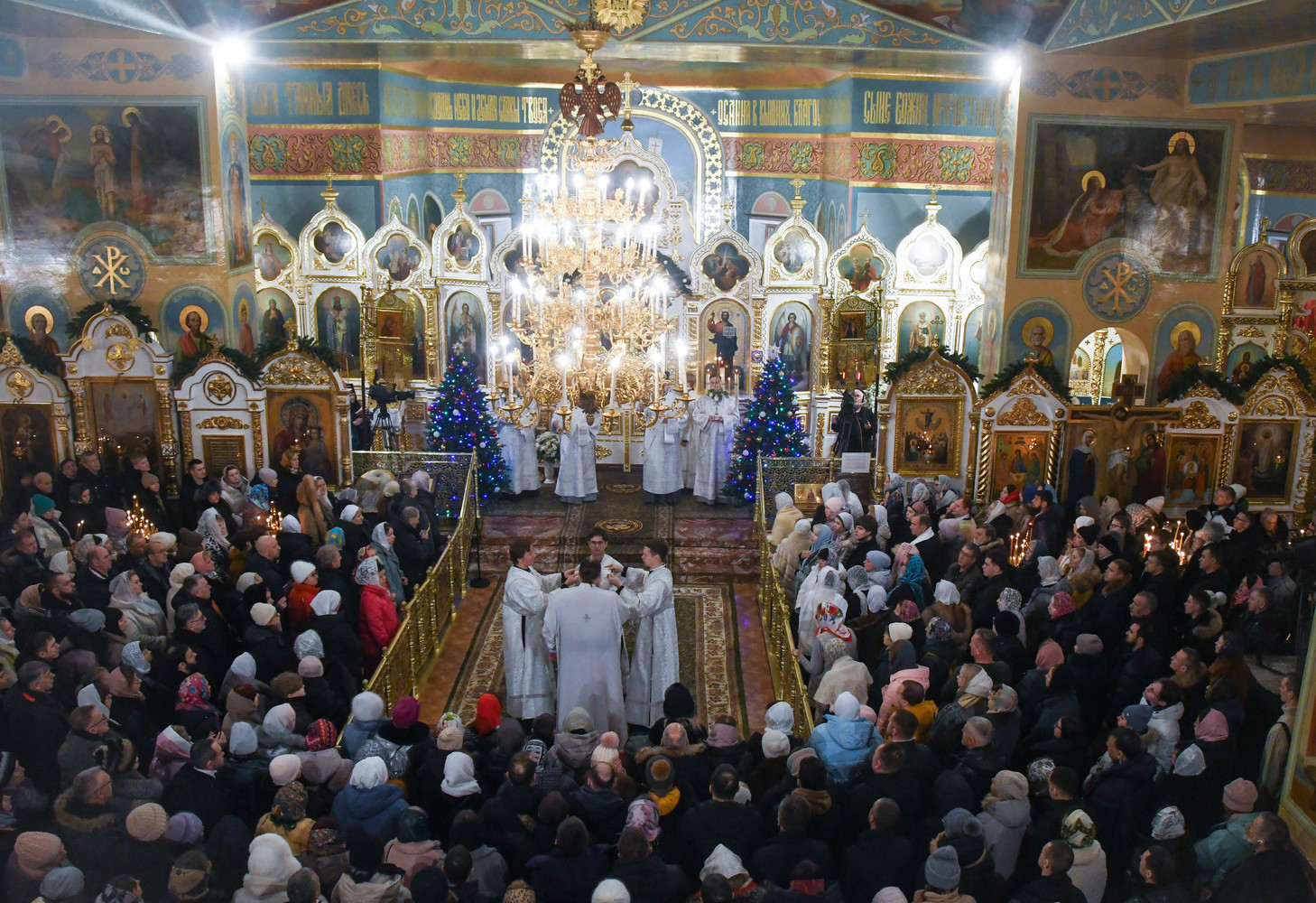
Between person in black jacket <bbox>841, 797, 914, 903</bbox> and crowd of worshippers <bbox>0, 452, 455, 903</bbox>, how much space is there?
9.28 ft

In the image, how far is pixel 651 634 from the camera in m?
9.88

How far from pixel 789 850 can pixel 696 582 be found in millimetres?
8009

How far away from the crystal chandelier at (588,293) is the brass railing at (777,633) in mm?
2293

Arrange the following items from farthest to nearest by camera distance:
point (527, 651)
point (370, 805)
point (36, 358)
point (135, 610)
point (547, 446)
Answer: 1. point (547, 446)
2. point (36, 358)
3. point (527, 651)
4. point (135, 610)
5. point (370, 805)

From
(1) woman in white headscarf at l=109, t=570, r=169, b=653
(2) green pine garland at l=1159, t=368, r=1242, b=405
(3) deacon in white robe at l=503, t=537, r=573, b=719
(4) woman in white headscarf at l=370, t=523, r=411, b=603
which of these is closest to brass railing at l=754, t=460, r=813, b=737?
(3) deacon in white robe at l=503, t=537, r=573, b=719

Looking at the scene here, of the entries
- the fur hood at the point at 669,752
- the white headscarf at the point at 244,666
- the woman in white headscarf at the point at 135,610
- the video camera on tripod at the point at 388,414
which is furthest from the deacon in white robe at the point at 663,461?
the fur hood at the point at 669,752

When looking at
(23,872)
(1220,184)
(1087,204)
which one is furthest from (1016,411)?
(23,872)

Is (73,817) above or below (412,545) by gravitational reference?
below

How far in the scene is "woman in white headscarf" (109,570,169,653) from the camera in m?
8.53

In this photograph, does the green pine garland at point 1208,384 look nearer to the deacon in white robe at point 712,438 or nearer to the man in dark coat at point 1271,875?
the deacon in white robe at point 712,438

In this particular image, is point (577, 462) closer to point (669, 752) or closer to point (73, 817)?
point (669, 752)

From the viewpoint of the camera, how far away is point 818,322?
55.8ft

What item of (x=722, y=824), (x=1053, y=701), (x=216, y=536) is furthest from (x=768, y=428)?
(x=722, y=824)

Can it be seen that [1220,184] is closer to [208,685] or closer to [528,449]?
[528,449]
